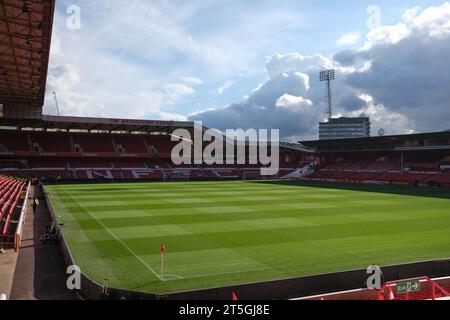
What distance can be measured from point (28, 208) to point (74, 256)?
17.3m

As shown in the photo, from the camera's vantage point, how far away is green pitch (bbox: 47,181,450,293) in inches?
538

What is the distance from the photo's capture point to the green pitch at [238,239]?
44.9 feet

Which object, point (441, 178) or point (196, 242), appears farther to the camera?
point (441, 178)

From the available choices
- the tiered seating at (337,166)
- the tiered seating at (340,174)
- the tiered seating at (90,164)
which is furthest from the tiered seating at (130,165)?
the tiered seating at (337,166)

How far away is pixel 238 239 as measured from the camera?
18.6 metres

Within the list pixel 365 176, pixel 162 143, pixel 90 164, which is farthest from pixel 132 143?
pixel 365 176

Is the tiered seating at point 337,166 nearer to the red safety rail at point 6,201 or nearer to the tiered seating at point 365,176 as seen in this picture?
the tiered seating at point 365,176

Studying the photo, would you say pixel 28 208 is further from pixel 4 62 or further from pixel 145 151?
pixel 145 151

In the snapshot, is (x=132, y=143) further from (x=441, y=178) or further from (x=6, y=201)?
(x=441, y=178)
